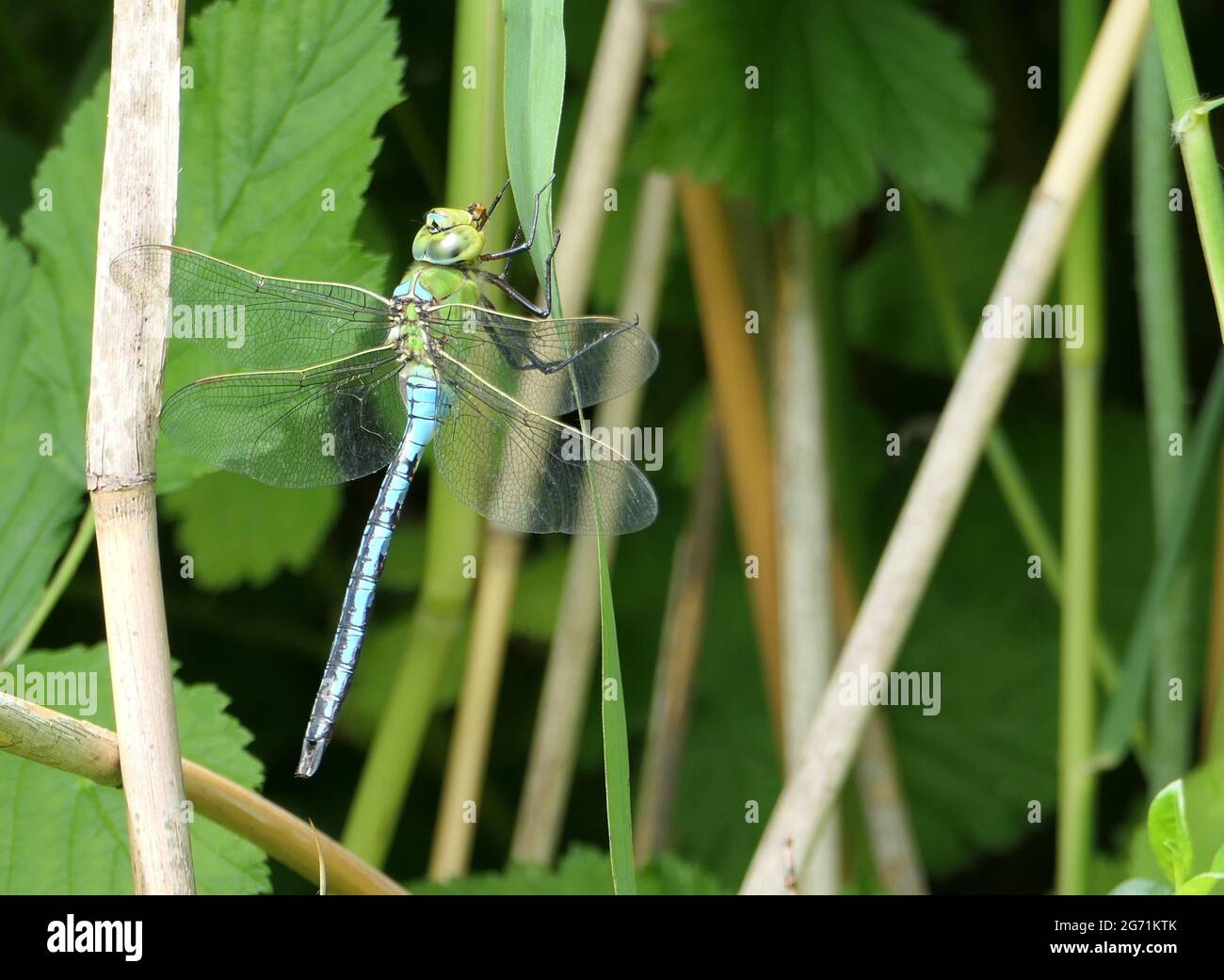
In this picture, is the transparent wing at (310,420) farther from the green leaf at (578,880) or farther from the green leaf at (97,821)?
the green leaf at (578,880)

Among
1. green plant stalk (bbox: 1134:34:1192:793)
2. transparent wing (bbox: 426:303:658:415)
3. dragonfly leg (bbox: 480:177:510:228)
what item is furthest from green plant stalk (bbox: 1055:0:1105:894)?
dragonfly leg (bbox: 480:177:510:228)

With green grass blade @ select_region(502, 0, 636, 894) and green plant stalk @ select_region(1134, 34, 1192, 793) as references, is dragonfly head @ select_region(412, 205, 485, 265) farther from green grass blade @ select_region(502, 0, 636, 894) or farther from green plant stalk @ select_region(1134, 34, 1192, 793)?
green plant stalk @ select_region(1134, 34, 1192, 793)

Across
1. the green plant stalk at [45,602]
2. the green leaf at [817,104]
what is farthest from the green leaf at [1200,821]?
the green plant stalk at [45,602]

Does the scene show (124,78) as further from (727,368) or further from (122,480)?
(727,368)

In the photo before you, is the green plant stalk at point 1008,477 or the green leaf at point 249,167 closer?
the green leaf at point 249,167

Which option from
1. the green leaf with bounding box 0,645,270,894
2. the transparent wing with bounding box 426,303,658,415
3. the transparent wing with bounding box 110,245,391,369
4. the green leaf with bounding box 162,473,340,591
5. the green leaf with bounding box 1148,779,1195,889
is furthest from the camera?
the green leaf with bounding box 162,473,340,591

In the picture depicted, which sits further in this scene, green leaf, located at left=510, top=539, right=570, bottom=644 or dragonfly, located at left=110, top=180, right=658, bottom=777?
green leaf, located at left=510, top=539, right=570, bottom=644
